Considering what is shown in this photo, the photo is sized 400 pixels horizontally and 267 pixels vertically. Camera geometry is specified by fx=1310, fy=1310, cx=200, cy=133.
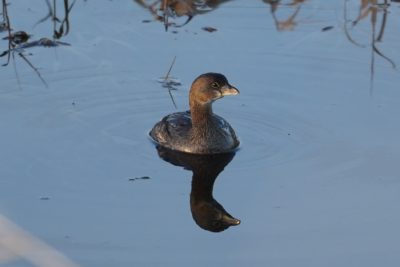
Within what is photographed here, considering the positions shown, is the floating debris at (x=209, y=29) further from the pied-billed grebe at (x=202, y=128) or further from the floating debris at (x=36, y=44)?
the pied-billed grebe at (x=202, y=128)

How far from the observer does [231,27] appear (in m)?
14.6

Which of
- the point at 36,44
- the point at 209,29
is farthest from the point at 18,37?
the point at 209,29

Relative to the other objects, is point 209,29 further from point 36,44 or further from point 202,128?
point 202,128

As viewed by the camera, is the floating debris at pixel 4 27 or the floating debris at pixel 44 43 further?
the floating debris at pixel 4 27

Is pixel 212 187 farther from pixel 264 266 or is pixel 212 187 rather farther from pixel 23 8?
pixel 23 8

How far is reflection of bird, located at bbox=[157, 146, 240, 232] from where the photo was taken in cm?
1063

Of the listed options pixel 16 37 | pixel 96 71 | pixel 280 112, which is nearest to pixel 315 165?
pixel 280 112

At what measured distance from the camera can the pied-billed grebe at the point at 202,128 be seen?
12.5 metres

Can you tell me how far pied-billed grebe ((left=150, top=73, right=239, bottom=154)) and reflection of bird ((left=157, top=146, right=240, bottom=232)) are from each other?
83 millimetres

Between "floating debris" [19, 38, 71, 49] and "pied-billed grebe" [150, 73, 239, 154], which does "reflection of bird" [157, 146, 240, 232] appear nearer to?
"pied-billed grebe" [150, 73, 239, 154]

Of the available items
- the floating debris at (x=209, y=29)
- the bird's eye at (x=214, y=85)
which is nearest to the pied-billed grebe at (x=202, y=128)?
the bird's eye at (x=214, y=85)

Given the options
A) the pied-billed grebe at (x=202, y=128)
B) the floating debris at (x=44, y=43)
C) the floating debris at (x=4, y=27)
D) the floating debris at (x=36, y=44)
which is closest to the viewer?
the pied-billed grebe at (x=202, y=128)

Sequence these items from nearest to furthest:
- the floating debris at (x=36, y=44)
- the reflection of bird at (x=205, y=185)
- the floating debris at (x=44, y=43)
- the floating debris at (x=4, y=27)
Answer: the reflection of bird at (x=205, y=185) → the floating debris at (x=36, y=44) → the floating debris at (x=44, y=43) → the floating debris at (x=4, y=27)

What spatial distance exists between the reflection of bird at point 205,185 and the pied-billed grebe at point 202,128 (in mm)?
83
